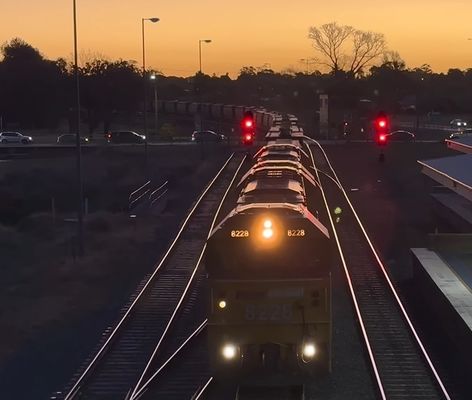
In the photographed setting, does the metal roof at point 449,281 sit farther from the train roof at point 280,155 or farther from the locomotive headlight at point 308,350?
the train roof at point 280,155

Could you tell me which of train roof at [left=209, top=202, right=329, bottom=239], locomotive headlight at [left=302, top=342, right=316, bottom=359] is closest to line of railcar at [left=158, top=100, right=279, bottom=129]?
train roof at [left=209, top=202, right=329, bottom=239]

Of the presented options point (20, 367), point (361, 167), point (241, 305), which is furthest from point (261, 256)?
point (361, 167)

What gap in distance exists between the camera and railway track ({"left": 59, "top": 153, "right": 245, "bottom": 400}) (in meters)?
15.7

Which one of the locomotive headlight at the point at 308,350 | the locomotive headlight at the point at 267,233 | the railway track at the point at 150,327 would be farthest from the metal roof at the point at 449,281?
the railway track at the point at 150,327

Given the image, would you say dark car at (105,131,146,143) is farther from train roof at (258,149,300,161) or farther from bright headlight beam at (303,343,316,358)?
bright headlight beam at (303,343,316,358)

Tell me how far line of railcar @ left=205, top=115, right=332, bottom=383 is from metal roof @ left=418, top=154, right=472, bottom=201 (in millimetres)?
10292

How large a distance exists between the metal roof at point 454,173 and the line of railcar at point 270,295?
10292 mm

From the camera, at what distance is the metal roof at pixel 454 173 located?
23.2 m

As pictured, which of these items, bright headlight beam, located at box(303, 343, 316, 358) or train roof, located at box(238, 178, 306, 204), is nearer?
bright headlight beam, located at box(303, 343, 316, 358)

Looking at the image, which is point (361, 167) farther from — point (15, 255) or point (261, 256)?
point (261, 256)

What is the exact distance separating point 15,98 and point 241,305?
3843 inches

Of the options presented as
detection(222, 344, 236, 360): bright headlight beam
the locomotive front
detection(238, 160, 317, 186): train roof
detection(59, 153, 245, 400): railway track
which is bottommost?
detection(59, 153, 245, 400): railway track

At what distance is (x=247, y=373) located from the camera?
13.4 metres

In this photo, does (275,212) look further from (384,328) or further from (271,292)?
(384,328)
